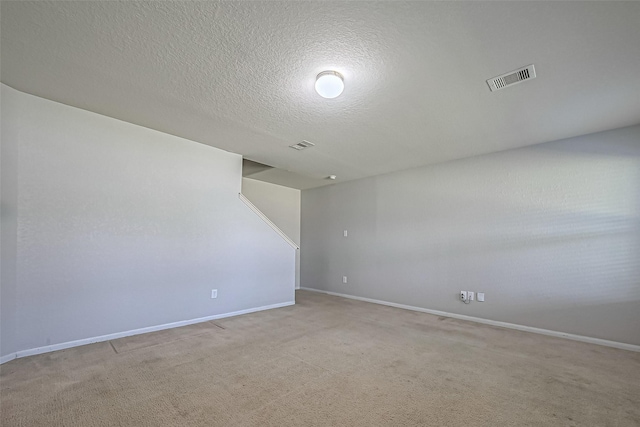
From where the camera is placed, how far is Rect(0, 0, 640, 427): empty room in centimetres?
177

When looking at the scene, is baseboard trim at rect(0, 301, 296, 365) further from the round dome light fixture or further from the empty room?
the round dome light fixture

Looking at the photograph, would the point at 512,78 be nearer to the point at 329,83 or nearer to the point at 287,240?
the point at 329,83

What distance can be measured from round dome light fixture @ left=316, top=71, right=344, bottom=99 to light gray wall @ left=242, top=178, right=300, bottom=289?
4151 mm

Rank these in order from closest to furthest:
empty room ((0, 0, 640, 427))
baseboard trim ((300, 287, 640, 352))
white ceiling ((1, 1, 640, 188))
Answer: white ceiling ((1, 1, 640, 188))
empty room ((0, 0, 640, 427))
baseboard trim ((300, 287, 640, 352))

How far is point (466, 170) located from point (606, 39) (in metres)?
2.58

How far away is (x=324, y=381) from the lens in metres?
2.16

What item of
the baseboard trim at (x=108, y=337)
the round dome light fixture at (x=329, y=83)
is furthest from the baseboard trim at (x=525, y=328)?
the round dome light fixture at (x=329, y=83)

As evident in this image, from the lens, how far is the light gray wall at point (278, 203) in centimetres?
620

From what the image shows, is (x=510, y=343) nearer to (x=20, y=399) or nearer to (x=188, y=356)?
(x=188, y=356)

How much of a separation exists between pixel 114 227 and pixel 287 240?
8.54ft

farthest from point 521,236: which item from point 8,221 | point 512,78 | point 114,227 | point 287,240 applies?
point 8,221

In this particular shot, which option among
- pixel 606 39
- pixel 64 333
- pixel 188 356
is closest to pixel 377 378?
pixel 188 356

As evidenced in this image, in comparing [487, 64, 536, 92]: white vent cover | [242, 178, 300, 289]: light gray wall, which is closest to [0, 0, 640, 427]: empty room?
[487, 64, 536, 92]: white vent cover

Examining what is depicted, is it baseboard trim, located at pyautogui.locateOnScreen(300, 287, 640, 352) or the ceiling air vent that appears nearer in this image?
baseboard trim, located at pyautogui.locateOnScreen(300, 287, 640, 352)
